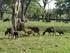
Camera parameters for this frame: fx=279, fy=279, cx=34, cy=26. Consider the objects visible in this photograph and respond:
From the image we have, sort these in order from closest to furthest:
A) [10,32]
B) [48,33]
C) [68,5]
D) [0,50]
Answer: [0,50] → [10,32] → [48,33] → [68,5]

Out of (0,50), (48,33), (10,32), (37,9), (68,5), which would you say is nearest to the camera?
(0,50)

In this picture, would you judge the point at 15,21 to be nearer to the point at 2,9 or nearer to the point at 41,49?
the point at 41,49

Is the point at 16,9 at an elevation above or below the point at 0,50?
above

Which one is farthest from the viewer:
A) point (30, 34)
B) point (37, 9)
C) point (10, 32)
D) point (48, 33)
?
point (37, 9)

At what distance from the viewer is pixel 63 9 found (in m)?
86.8

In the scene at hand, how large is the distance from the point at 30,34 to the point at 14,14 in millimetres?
2001

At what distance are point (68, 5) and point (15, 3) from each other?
2442 inches

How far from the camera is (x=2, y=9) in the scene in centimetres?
7750

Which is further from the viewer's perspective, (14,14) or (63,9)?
(63,9)

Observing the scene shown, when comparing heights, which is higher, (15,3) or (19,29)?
(15,3)

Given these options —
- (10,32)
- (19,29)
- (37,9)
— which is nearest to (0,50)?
(10,32)

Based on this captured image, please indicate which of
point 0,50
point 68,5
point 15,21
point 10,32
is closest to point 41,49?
point 0,50

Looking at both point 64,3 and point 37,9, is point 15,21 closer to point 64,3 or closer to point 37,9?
point 37,9

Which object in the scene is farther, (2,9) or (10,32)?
(2,9)
